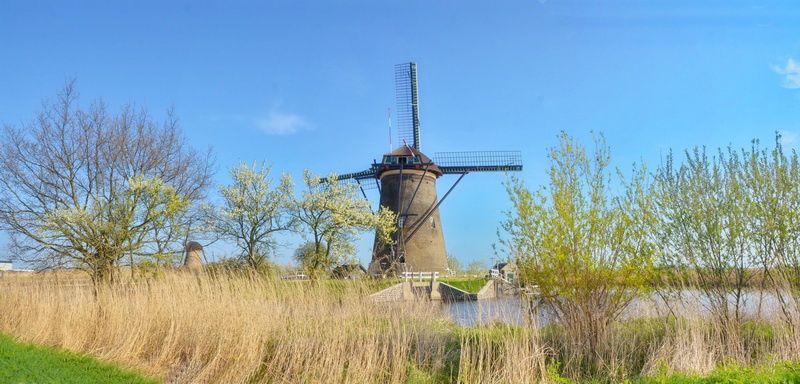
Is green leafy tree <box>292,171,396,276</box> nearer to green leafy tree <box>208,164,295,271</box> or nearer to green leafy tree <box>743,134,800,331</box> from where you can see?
green leafy tree <box>208,164,295,271</box>

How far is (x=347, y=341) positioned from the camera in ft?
22.1

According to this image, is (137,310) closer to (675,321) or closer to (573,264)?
(573,264)

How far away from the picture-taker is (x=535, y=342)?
6.09m

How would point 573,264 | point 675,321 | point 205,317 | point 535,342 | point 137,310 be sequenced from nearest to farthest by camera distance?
point 535,342
point 573,264
point 675,321
point 205,317
point 137,310

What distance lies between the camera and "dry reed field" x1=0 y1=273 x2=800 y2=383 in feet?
20.0

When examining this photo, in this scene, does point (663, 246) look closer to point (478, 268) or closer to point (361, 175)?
point (478, 268)

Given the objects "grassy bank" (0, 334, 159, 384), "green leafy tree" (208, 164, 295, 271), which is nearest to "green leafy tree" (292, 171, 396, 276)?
"green leafy tree" (208, 164, 295, 271)

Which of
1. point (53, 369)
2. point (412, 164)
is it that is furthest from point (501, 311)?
point (412, 164)

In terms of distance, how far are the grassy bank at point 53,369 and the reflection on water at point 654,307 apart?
4.31 metres

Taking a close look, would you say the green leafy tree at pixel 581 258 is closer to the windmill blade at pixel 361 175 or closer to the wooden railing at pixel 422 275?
the wooden railing at pixel 422 275

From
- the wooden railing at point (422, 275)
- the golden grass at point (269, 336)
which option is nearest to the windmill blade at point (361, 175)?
the wooden railing at point (422, 275)

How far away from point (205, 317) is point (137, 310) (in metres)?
1.67

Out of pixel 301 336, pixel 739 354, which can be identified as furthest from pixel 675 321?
pixel 301 336

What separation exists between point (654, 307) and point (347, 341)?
167 inches
